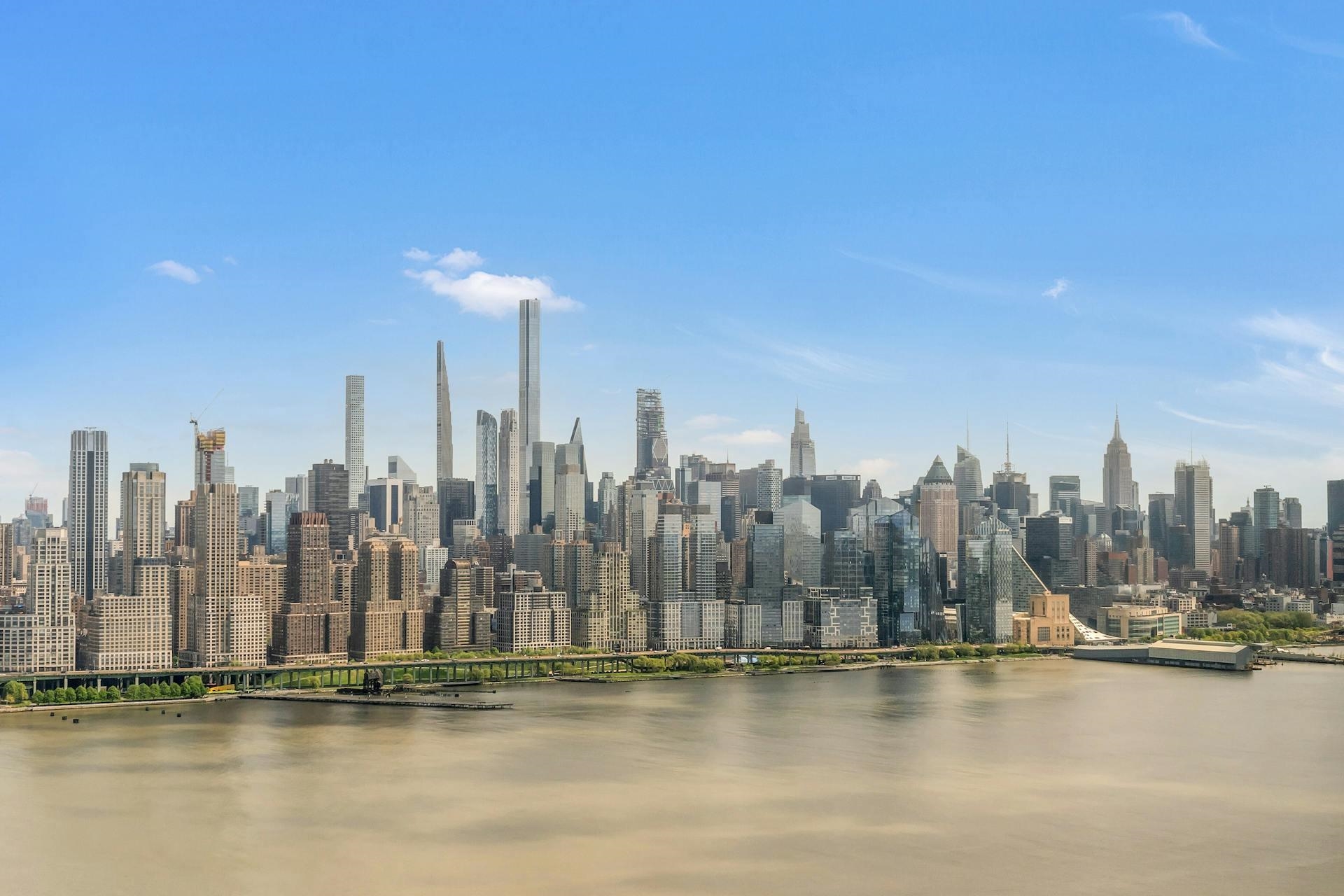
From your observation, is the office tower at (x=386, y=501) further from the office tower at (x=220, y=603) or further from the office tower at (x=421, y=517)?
the office tower at (x=220, y=603)

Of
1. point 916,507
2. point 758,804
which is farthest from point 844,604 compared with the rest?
point 758,804

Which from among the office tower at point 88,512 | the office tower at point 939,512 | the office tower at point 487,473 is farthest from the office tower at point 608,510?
the office tower at point 88,512

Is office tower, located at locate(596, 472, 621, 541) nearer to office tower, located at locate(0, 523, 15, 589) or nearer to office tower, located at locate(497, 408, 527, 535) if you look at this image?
office tower, located at locate(497, 408, 527, 535)

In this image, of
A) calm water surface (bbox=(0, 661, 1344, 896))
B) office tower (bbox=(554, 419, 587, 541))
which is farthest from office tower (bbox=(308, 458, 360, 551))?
calm water surface (bbox=(0, 661, 1344, 896))

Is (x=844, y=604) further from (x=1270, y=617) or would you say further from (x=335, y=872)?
(x=335, y=872)

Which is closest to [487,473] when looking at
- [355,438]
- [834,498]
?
[355,438]

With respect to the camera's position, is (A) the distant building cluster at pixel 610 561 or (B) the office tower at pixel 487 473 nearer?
(A) the distant building cluster at pixel 610 561
